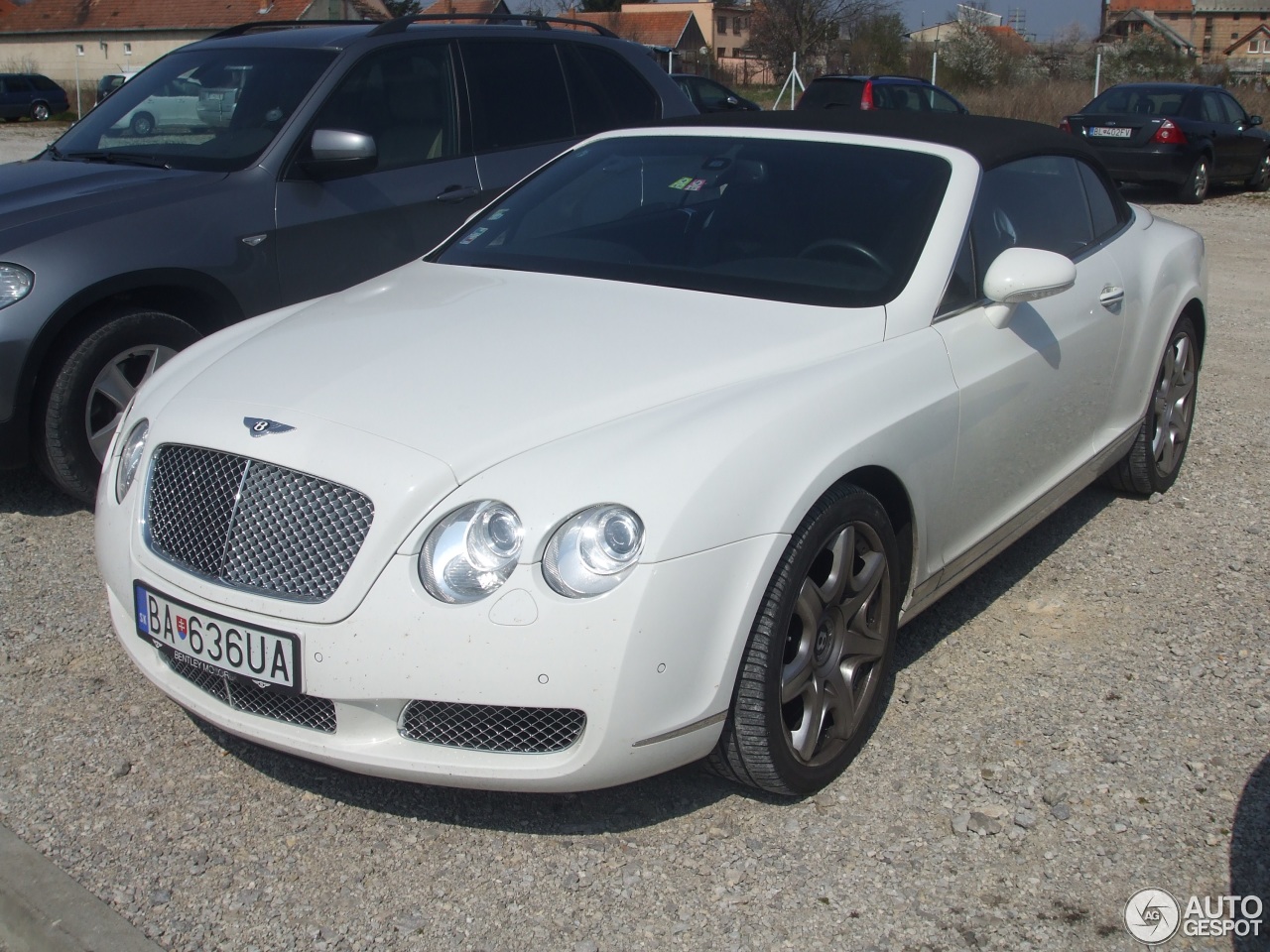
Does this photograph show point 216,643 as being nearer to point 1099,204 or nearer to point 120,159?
point 120,159

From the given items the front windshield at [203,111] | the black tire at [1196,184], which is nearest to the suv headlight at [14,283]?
the front windshield at [203,111]

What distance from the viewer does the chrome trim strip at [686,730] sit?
260 cm

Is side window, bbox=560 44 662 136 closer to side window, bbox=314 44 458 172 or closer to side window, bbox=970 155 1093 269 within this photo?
side window, bbox=314 44 458 172

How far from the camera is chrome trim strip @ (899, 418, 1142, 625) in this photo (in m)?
3.47

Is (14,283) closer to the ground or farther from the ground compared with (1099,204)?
closer to the ground

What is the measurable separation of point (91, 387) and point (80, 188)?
85 cm

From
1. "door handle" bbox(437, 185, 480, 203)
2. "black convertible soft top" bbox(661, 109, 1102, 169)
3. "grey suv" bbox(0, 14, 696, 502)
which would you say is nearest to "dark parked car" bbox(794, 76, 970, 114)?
"grey suv" bbox(0, 14, 696, 502)

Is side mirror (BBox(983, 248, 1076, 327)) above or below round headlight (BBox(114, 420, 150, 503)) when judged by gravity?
above

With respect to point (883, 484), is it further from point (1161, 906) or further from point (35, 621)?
point (35, 621)

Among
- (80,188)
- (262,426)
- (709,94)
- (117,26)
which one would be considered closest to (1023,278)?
(262,426)

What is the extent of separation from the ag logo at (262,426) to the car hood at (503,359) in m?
0.04

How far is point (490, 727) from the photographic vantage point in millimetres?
2635

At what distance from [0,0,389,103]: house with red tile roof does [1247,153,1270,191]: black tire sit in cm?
4800

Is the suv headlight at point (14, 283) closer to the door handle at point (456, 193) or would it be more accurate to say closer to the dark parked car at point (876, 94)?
the door handle at point (456, 193)
